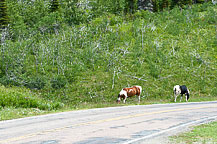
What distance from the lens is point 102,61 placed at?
31766mm

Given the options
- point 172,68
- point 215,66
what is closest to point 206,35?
point 215,66

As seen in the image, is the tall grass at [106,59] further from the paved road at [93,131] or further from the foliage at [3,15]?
the paved road at [93,131]

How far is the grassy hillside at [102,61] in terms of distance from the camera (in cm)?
2595

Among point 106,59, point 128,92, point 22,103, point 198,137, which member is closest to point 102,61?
point 106,59

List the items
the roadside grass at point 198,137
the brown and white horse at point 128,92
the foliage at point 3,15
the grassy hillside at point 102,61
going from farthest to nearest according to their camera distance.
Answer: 1. the foliage at point 3,15
2. the grassy hillside at point 102,61
3. the brown and white horse at point 128,92
4. the roadside grass at point 198,137

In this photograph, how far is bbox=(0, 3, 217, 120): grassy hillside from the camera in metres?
26.0

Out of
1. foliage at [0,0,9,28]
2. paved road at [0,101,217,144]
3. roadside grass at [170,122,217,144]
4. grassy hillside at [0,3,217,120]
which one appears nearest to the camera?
roadside grass at [170,122,217,144]

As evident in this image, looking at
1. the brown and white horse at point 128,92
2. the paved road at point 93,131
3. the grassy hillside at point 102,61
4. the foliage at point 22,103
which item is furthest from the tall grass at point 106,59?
the paved road at point 93,131

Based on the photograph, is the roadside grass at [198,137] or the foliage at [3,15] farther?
the foliage at [3,15]

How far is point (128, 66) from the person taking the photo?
31.4m

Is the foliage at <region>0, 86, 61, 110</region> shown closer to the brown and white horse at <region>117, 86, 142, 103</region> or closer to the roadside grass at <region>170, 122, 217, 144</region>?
the brown and white horse at <region>117, 86, 142, 103</region>

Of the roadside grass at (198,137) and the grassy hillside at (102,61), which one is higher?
the grassy hillside at (102,61)

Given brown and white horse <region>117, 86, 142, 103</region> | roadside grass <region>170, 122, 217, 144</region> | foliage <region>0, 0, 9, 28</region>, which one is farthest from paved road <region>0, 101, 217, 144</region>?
foliage <region>0, 0, 9, 28</region>

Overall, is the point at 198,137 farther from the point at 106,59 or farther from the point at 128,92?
the point at 106,59
